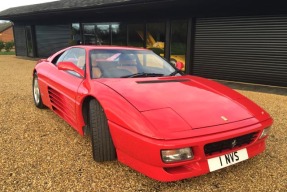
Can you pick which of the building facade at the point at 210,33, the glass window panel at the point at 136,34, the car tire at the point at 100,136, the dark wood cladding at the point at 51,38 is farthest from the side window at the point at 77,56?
the dark wood cladding at the point at 51,38

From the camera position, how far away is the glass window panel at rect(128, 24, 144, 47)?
11.2m

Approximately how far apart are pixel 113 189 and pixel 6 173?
1069 mm

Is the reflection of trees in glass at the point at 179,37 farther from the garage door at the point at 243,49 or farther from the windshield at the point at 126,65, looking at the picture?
the windshield at the point at 126,65

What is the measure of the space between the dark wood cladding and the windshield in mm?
13123

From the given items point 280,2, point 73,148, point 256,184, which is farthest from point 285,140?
point 280,2

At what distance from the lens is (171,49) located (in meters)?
10.1

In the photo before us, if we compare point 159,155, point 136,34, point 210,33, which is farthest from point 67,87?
point 136,34

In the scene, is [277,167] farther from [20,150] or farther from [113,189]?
[20,150]

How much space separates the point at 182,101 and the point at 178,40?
7.90 m

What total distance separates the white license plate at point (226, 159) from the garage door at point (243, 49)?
20.9ft

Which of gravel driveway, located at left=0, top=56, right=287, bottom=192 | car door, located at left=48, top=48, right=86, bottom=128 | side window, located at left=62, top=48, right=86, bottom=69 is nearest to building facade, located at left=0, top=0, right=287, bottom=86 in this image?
gravel driveway, located at left=0, top=56, right=287, bottom=192

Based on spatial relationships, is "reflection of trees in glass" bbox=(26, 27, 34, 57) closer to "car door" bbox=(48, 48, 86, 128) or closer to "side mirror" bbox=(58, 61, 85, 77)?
"car door" bbox=(48, 48, 86, 128)

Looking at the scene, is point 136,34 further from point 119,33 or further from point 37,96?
point 37,96

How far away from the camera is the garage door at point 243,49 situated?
7383 millimetres
